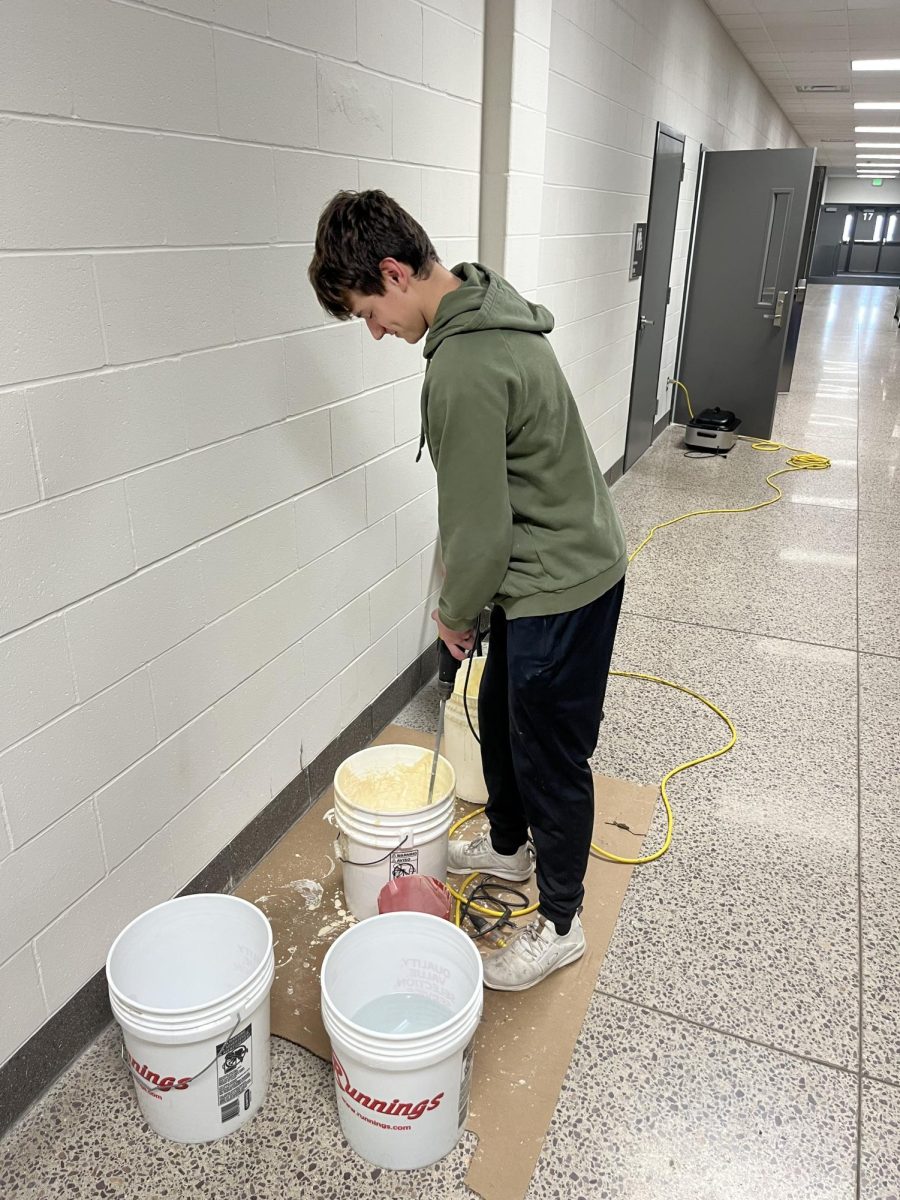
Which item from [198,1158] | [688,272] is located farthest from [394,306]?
[688,272]

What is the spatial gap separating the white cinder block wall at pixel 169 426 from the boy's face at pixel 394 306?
0.37 meters

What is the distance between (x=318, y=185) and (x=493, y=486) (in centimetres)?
100

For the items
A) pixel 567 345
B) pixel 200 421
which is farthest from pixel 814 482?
pixel 200 421

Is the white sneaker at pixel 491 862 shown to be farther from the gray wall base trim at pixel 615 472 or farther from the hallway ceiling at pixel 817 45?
the hallway ceiling at pixel 817 45

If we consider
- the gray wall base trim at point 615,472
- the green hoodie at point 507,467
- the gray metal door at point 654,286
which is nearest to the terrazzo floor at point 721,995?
the green hoodie at point 507,467

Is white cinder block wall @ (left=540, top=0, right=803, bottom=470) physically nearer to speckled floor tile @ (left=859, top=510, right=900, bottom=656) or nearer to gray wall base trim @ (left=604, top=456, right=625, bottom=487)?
gray wall base trim @ (left=604, top=456, right=625, bottom=487)

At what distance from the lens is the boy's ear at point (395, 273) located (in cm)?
135

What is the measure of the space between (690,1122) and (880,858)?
3.14 ft

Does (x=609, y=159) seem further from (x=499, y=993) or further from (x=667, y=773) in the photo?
(x=499, y=993)

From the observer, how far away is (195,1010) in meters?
1.28

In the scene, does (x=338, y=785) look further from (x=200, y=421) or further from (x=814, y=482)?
(x=814, y=482)

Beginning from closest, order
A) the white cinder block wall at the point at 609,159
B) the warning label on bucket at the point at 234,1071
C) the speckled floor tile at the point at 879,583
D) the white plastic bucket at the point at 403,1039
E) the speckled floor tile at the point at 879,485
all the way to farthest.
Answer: the white plastic bucket at the point at 403,1039
the warning label on bucket at the point at 234,1071
the speckled floor tile at the point at 879,583
the white cinder block wall at the point at 609,159
the speckled floor tile at the point at 879,485

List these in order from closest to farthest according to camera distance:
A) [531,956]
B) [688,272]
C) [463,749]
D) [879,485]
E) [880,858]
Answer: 1. [531,956]
2. [880,858]
3. [463,749]
4. [879,485]
5. [688,272]

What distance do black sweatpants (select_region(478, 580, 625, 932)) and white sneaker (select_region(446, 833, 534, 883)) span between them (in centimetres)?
27
